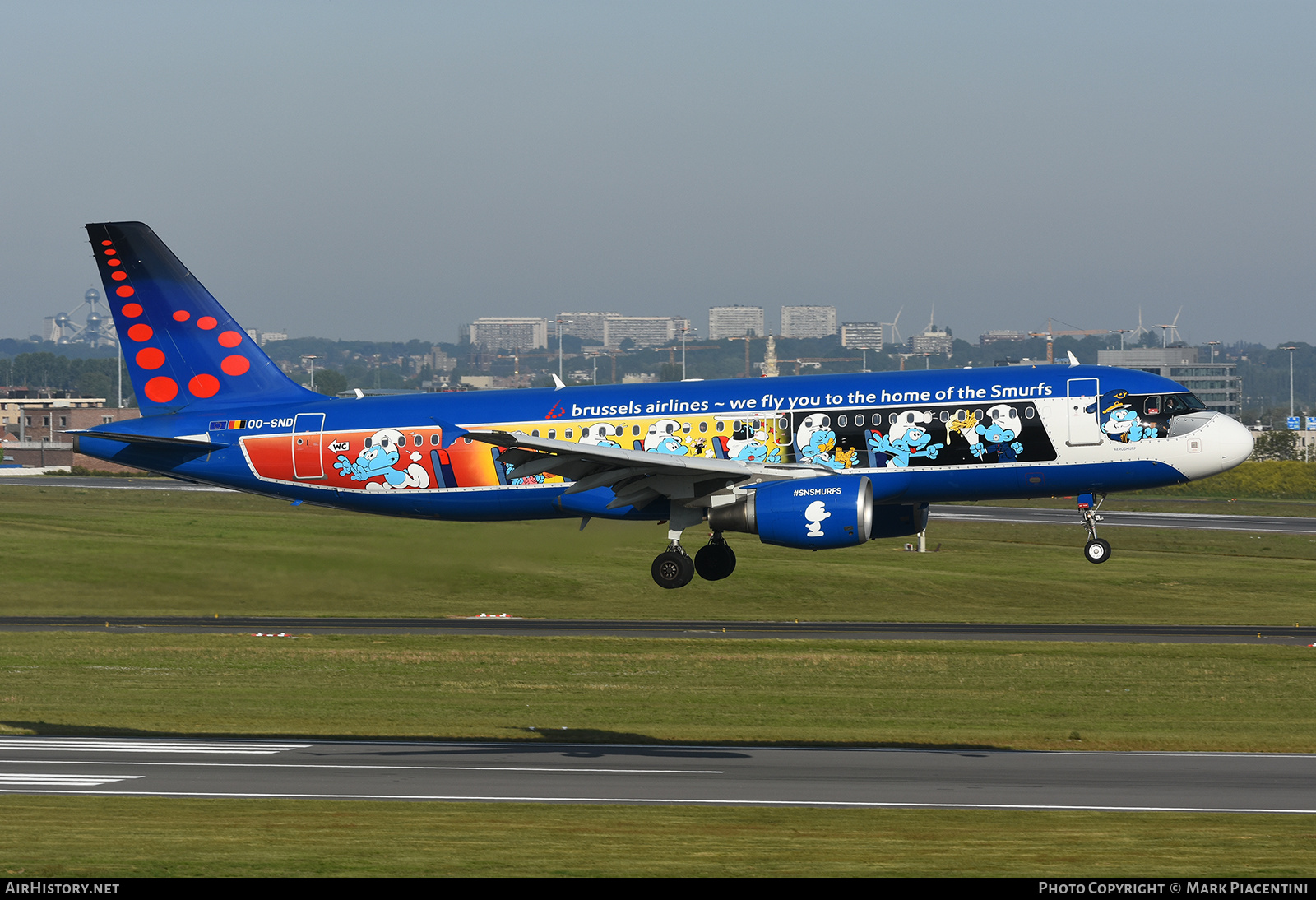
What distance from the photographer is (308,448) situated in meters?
43.0

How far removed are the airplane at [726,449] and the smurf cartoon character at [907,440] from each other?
44 mm

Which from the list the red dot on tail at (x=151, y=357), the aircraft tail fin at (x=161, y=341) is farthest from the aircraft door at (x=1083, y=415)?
the red dot on tail at (x=151, y=357)

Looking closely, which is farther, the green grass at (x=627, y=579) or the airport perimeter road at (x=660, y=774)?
the green grass at (x=627, y=579)

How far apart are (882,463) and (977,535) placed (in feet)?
267

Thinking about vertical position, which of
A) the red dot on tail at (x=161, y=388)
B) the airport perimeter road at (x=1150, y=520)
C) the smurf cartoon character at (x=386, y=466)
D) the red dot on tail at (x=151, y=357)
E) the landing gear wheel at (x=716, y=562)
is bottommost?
the airport perimeter road at (x=1150, y=520)

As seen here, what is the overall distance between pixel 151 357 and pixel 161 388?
1016 mm

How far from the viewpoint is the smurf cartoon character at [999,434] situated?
39.1 m

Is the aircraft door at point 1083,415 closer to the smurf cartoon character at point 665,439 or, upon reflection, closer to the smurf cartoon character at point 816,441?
the smurf cartoon character at point 816,441

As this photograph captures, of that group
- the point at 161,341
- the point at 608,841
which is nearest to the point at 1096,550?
the point at 608,841

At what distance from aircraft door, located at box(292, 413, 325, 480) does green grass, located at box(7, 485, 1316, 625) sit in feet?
43.4

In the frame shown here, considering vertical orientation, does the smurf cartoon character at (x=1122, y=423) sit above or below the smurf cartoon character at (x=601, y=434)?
above

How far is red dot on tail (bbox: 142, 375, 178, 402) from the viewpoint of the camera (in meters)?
44.9

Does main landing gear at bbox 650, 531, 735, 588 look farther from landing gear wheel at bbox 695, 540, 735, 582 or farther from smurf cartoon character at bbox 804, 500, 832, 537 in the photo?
smurf cartoon character at bbox 804, 500, 832, 537

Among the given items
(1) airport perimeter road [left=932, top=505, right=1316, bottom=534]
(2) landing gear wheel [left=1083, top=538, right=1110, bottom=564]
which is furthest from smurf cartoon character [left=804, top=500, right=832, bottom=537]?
(1) airport perimeter road [left=932, top=505, right=1316, bottom=534]
